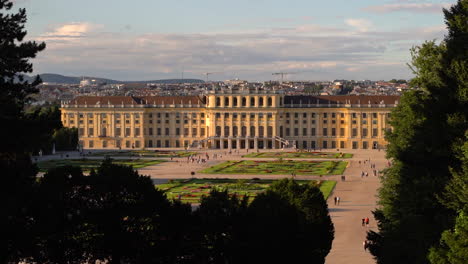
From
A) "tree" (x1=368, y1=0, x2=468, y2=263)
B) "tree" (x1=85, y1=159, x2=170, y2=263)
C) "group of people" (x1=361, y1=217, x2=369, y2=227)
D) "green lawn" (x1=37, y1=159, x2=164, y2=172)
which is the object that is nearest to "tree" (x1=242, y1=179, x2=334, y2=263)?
"tree" (x1=368, y1=0, x2=468, y2=263)

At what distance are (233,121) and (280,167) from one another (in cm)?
4173

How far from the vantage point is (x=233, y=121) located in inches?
4700

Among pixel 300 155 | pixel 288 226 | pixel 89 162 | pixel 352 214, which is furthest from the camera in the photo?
pixel 300 155

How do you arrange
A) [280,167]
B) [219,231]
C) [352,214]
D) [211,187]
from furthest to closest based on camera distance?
[280,167] < [211,187] < [352,214] < [219,231]

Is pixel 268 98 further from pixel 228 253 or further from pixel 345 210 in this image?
pixel 228 253

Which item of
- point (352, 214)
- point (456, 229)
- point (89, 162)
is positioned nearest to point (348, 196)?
point (352, 214)

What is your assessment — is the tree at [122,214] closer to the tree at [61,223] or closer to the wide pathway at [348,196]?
the tree at [61,223]

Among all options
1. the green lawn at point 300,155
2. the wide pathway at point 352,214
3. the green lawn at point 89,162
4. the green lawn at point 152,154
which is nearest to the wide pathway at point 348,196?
the wide pathway at point 352,214

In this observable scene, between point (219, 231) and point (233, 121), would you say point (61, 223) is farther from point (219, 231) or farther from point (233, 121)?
point (233, 121)

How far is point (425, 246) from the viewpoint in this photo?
26094mm

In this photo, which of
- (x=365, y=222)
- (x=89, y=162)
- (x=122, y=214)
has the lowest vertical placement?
(x=89, y=162)

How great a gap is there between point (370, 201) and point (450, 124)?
27.0 m

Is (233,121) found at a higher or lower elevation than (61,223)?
lower

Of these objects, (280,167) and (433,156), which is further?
(280,167)
